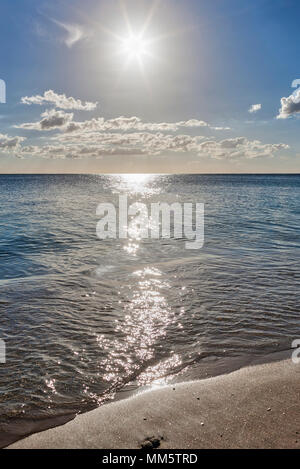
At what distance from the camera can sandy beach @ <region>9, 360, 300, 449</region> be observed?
3961 mm

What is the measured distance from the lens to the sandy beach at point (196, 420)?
13.0 feet

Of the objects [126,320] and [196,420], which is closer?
[196,420]

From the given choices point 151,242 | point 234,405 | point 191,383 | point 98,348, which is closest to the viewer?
point 234,405

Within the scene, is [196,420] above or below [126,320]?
below

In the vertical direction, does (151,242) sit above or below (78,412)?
above

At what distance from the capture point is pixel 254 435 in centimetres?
399

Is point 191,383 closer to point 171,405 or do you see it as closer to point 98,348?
point 171,405

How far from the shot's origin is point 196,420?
432cm

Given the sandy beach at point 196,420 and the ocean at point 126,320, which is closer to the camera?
the sandy beach at point 196,420

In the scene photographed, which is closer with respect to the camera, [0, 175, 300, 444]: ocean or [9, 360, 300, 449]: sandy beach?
[9, 360, 300, 449]: sandy beach

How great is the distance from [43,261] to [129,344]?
8162mm

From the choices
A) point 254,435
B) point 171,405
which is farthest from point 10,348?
point 254,435
